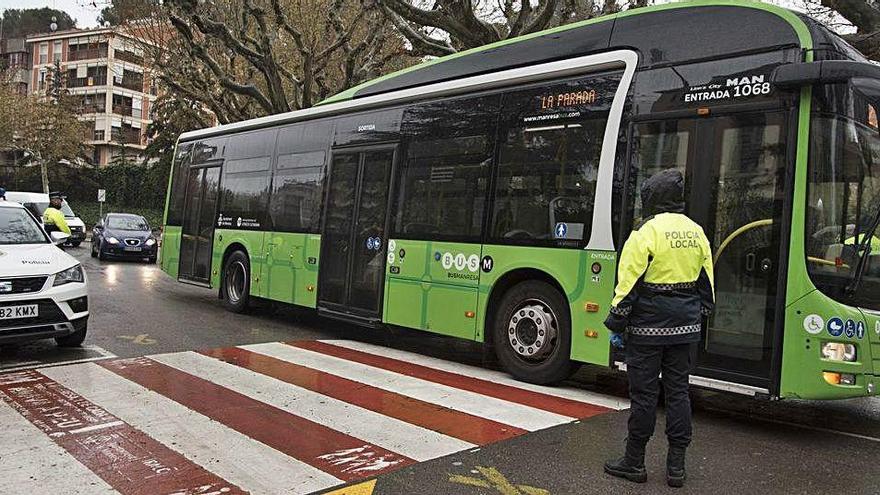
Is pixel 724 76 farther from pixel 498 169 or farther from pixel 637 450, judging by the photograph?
pixel 637 450

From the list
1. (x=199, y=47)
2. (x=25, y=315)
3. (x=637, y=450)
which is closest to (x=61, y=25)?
(x=199, y=47)

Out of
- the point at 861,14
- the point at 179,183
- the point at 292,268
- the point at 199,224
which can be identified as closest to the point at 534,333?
the point at 292,268

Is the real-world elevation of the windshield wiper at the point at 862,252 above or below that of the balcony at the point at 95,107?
below

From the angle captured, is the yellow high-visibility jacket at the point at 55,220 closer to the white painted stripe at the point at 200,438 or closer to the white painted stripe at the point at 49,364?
the white painted stripe at the point at 49,364

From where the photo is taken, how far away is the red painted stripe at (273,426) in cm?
446

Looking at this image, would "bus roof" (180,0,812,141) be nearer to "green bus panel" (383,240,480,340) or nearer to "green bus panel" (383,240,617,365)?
"green bus panel" (383,240,617,365)

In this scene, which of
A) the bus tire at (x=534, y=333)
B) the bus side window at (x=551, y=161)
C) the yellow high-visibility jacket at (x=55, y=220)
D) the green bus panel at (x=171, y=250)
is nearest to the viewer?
the bus side window at (x=551, y=161)

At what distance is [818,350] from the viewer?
5152 millimetres

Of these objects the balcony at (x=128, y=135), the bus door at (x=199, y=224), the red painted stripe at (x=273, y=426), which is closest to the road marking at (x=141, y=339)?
the red painted stripe at (x=273, y=426)

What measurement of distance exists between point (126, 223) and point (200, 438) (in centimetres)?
2050

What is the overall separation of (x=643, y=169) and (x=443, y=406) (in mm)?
2775

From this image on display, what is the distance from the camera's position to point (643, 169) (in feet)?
20.3

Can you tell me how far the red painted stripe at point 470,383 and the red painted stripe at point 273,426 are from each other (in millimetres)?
1861

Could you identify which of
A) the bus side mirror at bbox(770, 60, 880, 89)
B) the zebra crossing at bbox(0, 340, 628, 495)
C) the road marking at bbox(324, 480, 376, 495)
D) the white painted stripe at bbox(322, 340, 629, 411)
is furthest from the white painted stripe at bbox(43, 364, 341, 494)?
the bus side mirror at bbox(770, 60, 880, 89)
